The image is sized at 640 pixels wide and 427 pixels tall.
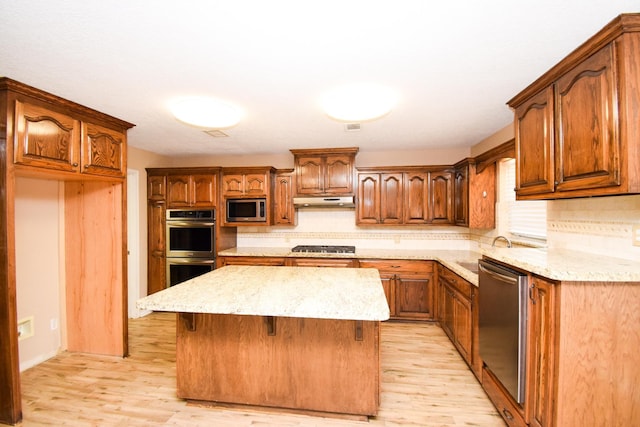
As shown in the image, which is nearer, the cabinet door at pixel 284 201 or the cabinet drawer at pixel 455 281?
the cabinet drawer at pixel 455 281

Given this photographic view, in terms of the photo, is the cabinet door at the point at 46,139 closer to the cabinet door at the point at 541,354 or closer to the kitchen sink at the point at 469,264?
the cabinet door at the point at 541,354

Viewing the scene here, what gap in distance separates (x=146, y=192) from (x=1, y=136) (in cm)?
217

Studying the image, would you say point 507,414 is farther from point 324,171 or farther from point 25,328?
point 25,328

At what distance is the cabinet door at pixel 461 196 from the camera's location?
3.33 metres

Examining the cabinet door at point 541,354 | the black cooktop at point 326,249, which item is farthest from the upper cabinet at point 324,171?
the cabinet door at point 541,354

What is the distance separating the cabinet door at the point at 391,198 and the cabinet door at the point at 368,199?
0.07 metres

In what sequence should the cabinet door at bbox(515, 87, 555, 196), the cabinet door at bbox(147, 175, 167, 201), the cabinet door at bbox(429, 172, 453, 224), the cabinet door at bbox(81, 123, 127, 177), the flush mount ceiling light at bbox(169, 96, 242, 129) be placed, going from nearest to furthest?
the cabinet door at bbox(515, 87, 555, 196) < the flush mount ceiling light at bbox(169, 96, 242, 129) < the cabinet door at bbox(81, 123, 127, 177) < the cabinet door at bbox(429, 172, 453, 224) < the cabinet door at bbox(147, 175, 167, 201)

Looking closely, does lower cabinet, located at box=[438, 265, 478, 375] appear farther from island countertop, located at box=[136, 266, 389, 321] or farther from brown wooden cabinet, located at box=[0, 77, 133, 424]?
brown wooden cabinet, located at box=[0, 77, 133, 424]

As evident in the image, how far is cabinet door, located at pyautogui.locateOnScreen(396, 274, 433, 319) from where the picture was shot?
3445mm

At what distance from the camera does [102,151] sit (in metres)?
2.46

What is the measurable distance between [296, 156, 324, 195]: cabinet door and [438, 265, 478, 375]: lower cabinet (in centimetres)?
187

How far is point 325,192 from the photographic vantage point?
3.80 m

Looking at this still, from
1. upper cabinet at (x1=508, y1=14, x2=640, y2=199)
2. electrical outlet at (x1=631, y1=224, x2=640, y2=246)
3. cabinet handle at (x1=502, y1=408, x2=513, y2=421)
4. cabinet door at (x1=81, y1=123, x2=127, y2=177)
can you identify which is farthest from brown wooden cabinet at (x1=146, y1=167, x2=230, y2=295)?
electrical outlet at (x1=631, y1=224, x2=640, y2=246)

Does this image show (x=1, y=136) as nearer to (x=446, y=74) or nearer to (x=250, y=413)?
(x=250, y=413)
